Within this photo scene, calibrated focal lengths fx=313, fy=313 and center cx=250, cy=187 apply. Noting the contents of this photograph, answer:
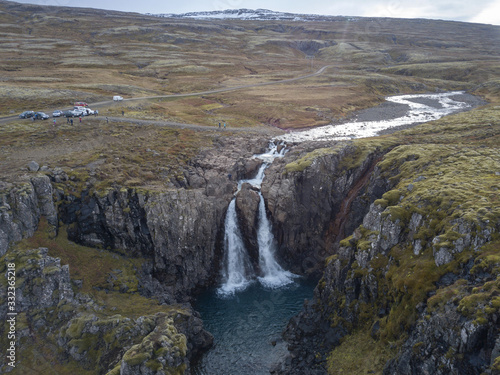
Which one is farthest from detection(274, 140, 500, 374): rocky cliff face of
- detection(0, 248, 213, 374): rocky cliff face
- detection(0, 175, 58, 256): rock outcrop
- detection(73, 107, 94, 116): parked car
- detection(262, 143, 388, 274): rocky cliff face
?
detection(73, 107, 94, 116): parked car

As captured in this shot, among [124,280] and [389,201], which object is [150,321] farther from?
[389,201]

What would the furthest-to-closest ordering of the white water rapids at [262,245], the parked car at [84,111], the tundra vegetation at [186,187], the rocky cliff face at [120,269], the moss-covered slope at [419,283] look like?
the parked car at [84,111] → the white water rapids at [262,245] → the rocky cliff face at [120,269] → the tundra vegetation at [186,187] → the moss-covered slope at [419,283]

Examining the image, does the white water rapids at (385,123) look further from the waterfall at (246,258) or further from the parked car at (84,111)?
the parked car at (84,111)

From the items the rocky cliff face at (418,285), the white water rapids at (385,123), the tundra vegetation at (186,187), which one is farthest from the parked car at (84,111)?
the rocky cliff face at (418,285)

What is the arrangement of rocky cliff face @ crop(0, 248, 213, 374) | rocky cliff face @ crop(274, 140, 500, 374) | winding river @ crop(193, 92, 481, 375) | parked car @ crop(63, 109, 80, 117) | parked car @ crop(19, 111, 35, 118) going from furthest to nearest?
1. parked car @ crop(63, 109, 80, 117)
2. parked car @ crop(19, 111, 35, 118)
3. winding river @ crop(193, 92, 481, 375)
4. rocky cliff face @ crop(0, 248, 213, 374)
5. rocky cliff face @ crop(274, 140, 500, 374)

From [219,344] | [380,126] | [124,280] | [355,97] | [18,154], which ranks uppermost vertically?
[355,97]

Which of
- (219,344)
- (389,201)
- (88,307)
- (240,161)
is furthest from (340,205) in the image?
(88,307)

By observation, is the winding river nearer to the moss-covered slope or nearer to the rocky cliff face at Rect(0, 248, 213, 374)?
the rocky cliff face at Rect(0, 248, 213, 374)

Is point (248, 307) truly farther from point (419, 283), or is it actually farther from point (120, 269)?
point (419, 283)
